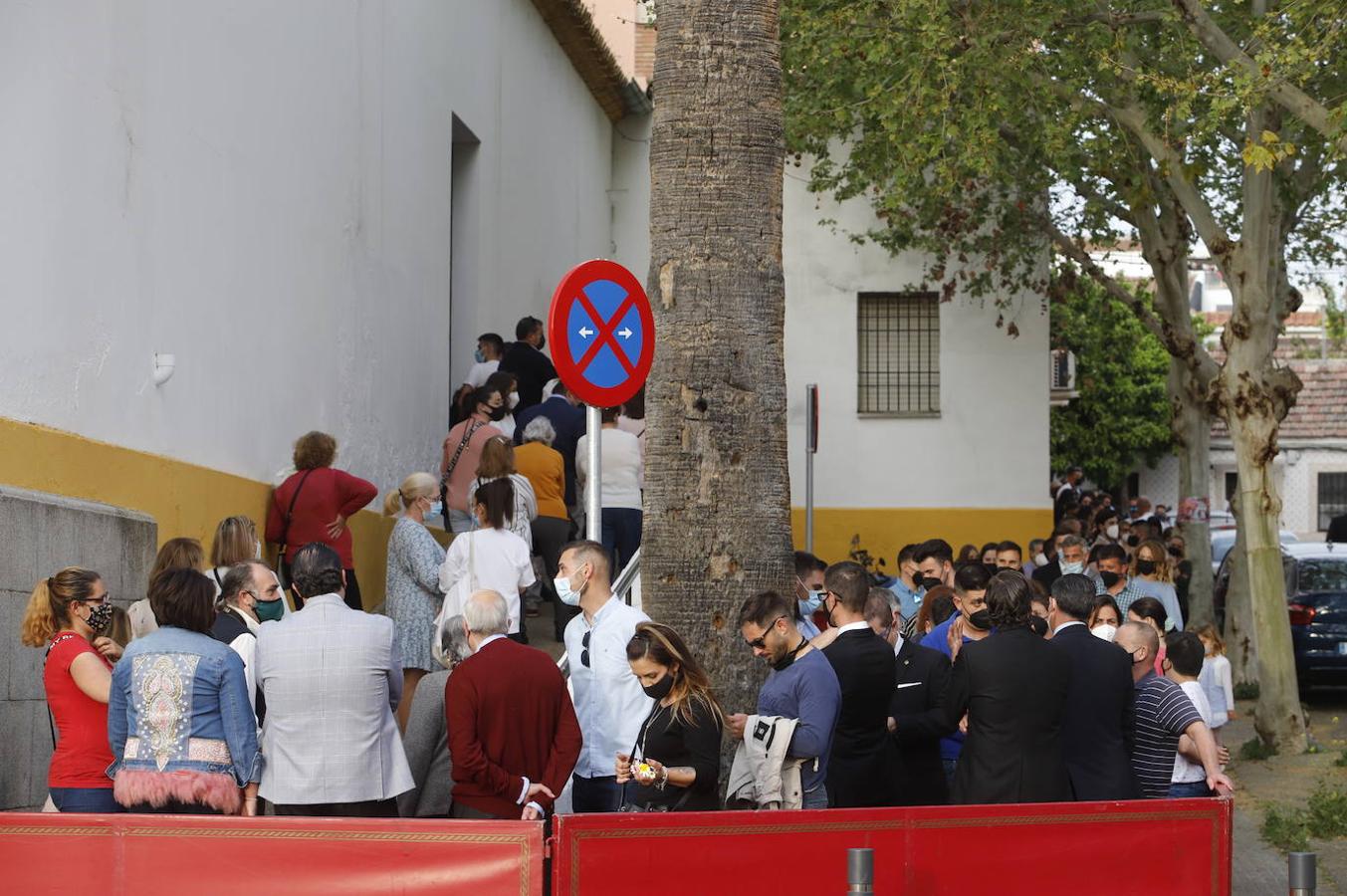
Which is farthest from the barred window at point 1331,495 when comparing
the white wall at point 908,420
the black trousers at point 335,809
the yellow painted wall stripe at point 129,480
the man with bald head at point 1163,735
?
the black trousers at point 335,809

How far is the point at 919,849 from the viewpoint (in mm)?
6160

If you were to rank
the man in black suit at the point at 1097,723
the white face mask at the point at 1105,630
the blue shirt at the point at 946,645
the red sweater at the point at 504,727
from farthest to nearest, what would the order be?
the white face mask at the point at 1105,630, the blue shirt at the point at 946,645, the man in black suit at the point at 1097,723, the red sweater at the point at 504,727

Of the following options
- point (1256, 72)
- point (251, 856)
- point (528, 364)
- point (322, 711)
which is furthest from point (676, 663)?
point (528, 364)

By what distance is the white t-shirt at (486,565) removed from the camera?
33.6 ft

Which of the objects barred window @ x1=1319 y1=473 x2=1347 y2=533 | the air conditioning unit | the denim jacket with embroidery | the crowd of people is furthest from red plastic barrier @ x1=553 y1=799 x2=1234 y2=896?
barred window @ x1=1319 y1=473 x2=1347 y2=533

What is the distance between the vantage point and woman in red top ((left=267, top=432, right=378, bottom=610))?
1127cm

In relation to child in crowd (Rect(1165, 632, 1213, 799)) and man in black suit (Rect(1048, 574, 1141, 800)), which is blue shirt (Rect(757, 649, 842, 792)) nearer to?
man in black suit (Rect(1048, 574, 1141, 800))

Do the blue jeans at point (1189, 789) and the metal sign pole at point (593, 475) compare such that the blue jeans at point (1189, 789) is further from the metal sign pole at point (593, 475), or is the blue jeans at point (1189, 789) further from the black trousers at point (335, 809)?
the black trousers at point (335, 809)

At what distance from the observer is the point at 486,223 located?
1919 centimetres

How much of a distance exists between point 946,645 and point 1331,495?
40285mm

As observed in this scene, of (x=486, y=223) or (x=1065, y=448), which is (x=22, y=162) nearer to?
(x=486, y=223)

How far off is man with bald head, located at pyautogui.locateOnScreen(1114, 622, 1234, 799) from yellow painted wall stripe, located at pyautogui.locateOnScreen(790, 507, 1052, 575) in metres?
16.0

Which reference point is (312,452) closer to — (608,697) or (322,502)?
(322,502)

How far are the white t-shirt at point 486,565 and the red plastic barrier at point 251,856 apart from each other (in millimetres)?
4384
